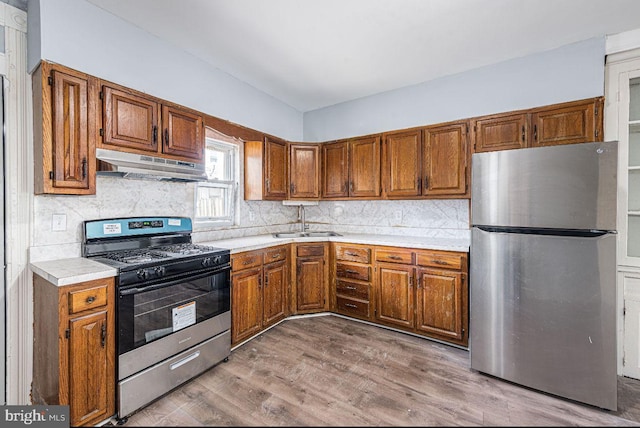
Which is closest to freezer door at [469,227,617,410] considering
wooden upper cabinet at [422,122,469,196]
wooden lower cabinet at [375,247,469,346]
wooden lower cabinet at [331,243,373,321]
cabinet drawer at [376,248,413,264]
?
wooden lower cabinet at [375,247,469,346]

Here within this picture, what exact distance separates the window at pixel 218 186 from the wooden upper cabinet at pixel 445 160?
2167mm

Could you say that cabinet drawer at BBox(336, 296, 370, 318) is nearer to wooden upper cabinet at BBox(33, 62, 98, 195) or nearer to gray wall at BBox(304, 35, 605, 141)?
gray wall at BBox(304, 35, 605, 141)

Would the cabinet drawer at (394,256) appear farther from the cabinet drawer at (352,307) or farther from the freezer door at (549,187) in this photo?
the freezer door at (549,187)

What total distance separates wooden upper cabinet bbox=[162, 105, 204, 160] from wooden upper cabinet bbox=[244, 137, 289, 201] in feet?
2.56

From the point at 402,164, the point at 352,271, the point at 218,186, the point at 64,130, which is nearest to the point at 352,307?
the point at 352,271

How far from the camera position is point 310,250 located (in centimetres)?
335

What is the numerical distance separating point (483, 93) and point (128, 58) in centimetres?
330

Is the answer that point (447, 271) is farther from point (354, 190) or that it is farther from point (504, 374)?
point (354, 190)

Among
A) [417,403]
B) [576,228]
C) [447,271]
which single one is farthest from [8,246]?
[576,228]

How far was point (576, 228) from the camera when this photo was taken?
1.84 m

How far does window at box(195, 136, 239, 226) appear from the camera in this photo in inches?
121

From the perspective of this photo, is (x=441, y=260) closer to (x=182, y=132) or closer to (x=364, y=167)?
(x=364, y=167)

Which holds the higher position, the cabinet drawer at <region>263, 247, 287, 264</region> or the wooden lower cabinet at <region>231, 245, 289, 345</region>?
the cabinet drawer at <region>263, 247, 287, 264</region>

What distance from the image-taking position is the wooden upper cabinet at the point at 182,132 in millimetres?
2369
